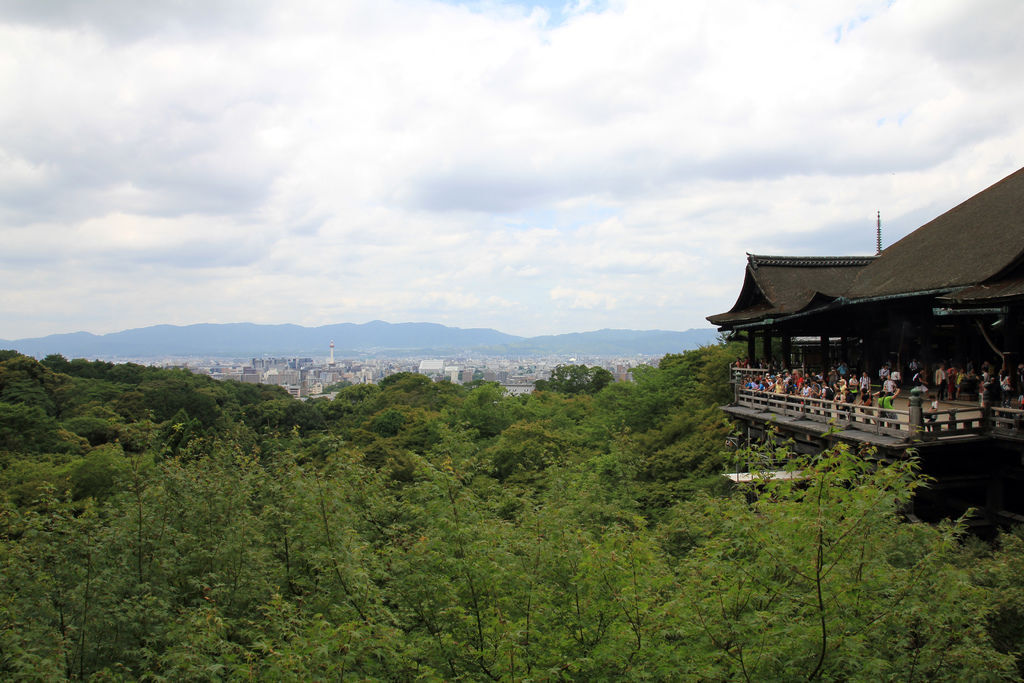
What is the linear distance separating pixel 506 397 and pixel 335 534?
1373 inches

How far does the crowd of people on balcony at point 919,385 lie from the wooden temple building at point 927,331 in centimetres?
14

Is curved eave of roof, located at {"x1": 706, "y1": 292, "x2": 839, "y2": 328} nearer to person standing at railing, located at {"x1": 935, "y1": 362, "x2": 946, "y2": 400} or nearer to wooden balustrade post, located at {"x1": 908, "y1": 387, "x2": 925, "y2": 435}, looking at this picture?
person standing at railing, located at {"x1": 935, "y1": 362, "x2": 946, "y2": 400}

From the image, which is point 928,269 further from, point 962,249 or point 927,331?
point 927,331

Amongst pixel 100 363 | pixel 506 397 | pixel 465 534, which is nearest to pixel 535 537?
pixel 465 534

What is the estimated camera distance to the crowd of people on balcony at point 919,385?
1128cm

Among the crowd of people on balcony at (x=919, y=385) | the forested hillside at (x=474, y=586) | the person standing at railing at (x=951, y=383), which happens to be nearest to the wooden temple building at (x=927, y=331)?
the crowd of people on balcony at (x=919, y=385)

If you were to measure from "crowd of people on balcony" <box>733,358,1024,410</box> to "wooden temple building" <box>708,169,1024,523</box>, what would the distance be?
14 centimetres

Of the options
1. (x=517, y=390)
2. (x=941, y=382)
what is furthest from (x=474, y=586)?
Result: (x=517, y=390)

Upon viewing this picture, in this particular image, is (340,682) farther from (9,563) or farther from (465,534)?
(9,563)

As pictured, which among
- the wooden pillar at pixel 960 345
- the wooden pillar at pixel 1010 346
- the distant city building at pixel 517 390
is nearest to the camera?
the wooden pillar at pixel 1010 346

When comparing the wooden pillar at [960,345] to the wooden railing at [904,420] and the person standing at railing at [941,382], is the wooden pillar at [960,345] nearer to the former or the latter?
the person standing at railing at [941,382]

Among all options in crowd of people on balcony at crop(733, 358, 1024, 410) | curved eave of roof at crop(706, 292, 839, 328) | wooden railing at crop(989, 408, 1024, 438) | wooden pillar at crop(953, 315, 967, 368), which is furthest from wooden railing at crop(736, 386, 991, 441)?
wooden pillar at crop(953, 315, 967, 368)

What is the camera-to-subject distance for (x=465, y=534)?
8148mm

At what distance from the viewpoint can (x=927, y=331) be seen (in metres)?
14.9
